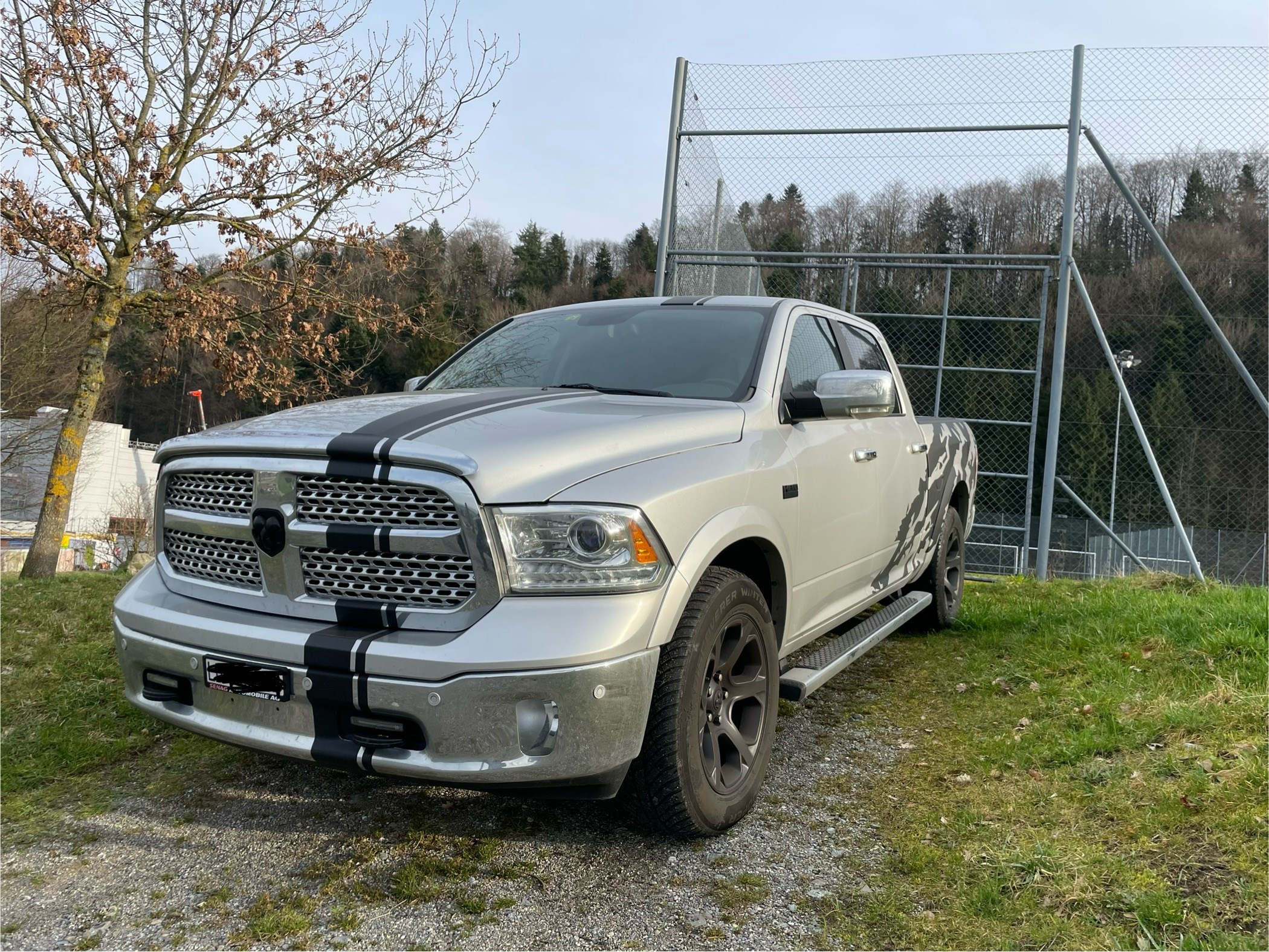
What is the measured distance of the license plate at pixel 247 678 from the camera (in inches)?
98.7

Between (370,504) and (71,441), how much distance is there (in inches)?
301

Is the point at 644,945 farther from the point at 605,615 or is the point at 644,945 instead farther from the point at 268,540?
the point at 268,540

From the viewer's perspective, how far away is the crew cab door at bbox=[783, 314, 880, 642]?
11.7ft

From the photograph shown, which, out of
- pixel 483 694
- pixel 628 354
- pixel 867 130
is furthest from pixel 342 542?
pixel 867 130

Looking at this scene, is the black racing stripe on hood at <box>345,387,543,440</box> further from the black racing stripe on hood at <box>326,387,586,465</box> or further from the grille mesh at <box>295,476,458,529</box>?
the grille mesh at <box>295,476,458,529</box>

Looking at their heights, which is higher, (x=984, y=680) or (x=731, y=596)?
(x=731, y=596)

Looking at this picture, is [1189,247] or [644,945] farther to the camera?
[1189,247]

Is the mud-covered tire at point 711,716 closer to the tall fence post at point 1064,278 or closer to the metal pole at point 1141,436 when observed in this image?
the metal pole at point 1141,436

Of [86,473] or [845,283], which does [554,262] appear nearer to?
[86,473]

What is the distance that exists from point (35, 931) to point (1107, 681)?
445 cm

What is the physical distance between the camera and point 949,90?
931 centimetres

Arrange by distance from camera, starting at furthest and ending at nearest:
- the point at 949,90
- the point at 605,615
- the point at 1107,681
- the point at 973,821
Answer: the point at 949,90
the point at 1107,681
the point at 973,821
the point at 605,615

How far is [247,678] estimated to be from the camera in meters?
2.58

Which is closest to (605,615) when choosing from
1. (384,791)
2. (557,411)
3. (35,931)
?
(557,411)
